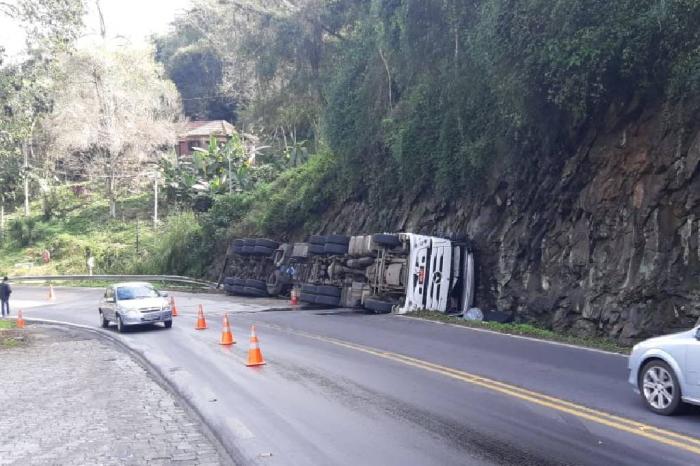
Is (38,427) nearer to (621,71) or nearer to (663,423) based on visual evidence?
(663,423)

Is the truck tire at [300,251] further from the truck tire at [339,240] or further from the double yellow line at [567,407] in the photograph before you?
the double yellow line at [567,407]

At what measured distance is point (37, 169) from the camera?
5591cm

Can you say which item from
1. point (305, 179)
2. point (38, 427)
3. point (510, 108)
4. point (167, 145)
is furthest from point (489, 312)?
point (167, 145)

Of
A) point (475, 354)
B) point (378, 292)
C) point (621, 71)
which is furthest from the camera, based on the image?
point (378, 292)

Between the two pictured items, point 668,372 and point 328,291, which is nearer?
point 668,372

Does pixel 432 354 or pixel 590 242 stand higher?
pixel 590 242

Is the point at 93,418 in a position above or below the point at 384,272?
below

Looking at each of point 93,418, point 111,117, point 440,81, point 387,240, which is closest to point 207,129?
point 111,117

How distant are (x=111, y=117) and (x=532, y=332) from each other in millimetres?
43908

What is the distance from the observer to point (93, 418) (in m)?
9.84

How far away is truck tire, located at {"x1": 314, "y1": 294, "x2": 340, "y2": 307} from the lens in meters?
24.9

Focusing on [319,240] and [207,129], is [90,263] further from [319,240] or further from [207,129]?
[207,129]

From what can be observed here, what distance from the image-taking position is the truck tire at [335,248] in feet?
82.8

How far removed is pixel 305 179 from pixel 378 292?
15.7 meters
